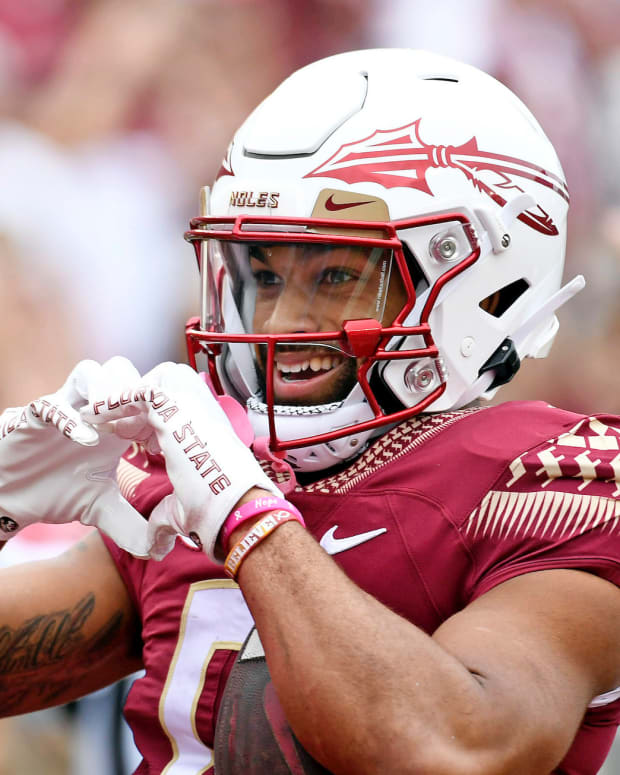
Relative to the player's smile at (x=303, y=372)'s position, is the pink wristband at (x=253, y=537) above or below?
below

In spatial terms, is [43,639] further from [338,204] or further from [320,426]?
[338,204]

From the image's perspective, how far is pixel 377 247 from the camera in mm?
1544

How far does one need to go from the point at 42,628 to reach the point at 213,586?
1.20ft

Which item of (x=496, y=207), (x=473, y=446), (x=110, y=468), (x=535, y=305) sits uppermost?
(x=496, y=207)

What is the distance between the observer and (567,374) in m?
2.99

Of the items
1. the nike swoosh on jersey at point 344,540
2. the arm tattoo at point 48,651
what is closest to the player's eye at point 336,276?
the nike swoosh on jersey at point 344,540

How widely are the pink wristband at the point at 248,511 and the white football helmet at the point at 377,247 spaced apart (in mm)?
235

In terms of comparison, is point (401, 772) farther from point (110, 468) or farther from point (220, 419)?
point (110, 468)

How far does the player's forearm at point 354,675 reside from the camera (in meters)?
1.12

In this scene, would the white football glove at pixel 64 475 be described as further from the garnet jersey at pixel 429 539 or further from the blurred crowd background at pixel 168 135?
the blurred crowd background at pixel 168 135

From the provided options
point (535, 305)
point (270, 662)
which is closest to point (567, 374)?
point (535, 305)

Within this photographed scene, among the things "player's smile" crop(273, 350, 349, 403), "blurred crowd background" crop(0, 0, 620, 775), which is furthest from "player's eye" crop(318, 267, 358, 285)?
"blurred crowd background" crop(0, 0, 620, 775)

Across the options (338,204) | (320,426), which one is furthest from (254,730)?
(338,204)

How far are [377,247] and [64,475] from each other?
1.84 feet
